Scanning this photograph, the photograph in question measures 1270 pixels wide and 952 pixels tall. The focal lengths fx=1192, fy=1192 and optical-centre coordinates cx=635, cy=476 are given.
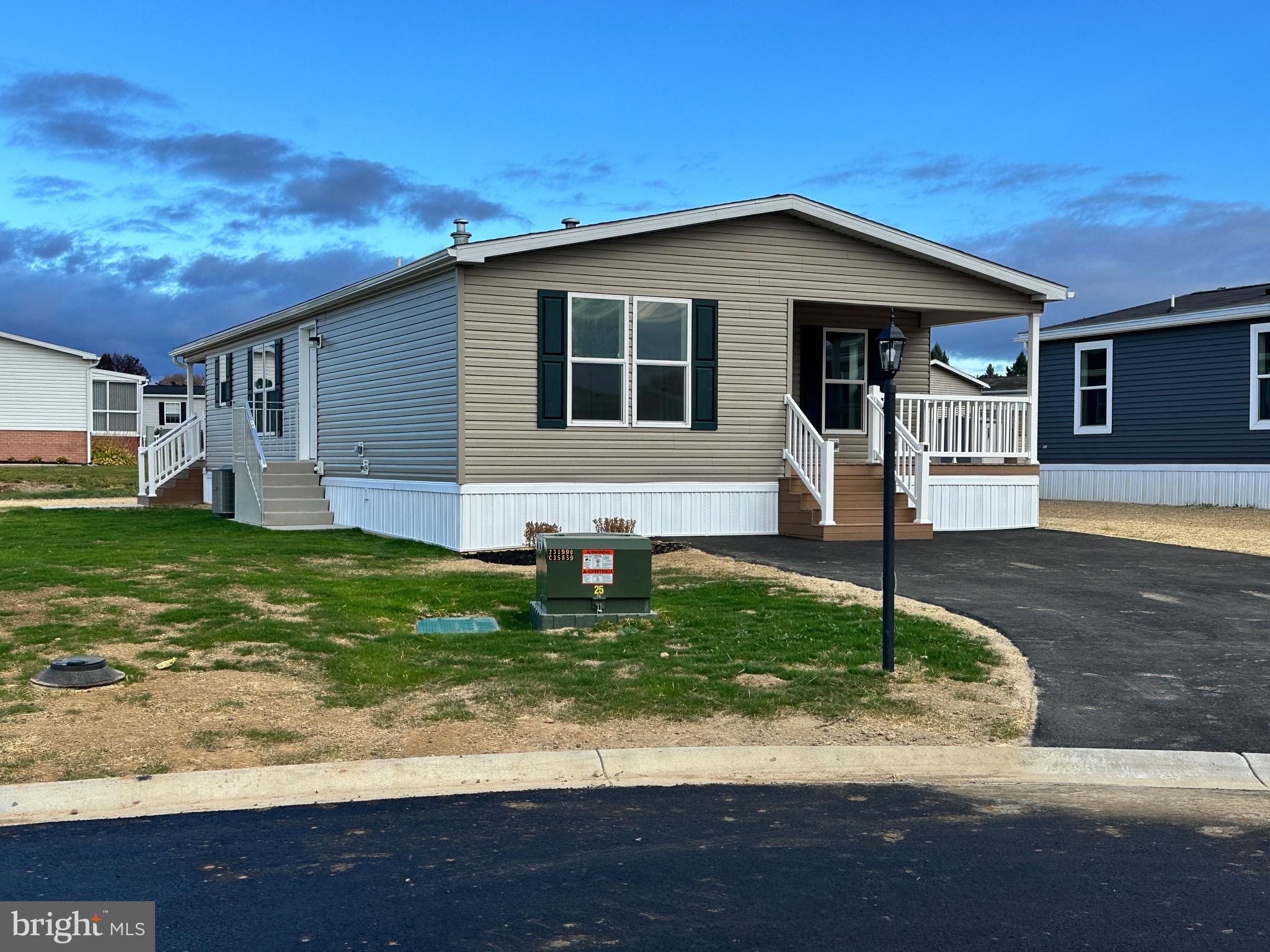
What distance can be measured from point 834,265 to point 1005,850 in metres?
14.3

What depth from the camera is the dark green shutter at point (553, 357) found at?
1656 cm

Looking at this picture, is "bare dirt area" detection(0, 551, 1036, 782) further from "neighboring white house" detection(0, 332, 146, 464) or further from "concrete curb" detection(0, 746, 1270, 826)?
"neighboring white house" detection(0, 332, 146, 464)

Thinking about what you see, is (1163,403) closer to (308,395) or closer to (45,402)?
(308,395)

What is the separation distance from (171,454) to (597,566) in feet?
67.0

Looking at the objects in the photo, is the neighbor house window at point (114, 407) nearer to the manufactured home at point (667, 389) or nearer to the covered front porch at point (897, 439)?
the manufactured home at point (667, 389)

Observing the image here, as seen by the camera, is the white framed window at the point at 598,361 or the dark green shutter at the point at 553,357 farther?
the white framed window at the point at 598,361

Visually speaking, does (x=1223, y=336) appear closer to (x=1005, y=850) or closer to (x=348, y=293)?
(x=348, y=293)

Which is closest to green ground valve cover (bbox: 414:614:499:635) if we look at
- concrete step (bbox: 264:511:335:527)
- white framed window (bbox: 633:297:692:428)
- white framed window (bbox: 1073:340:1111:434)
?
white framed window (bbox: 633:297:692:428)

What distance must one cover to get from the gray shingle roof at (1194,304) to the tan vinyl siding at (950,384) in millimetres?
15094

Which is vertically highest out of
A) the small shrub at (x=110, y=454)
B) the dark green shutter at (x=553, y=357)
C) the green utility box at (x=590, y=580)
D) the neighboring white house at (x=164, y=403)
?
the neighboring white house at (x=164, y=403)

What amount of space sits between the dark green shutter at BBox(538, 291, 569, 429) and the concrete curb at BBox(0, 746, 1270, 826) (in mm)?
10574

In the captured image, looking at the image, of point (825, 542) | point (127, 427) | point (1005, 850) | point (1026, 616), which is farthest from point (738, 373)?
point (127, 427)

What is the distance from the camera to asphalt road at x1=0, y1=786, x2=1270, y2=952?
412 cm
